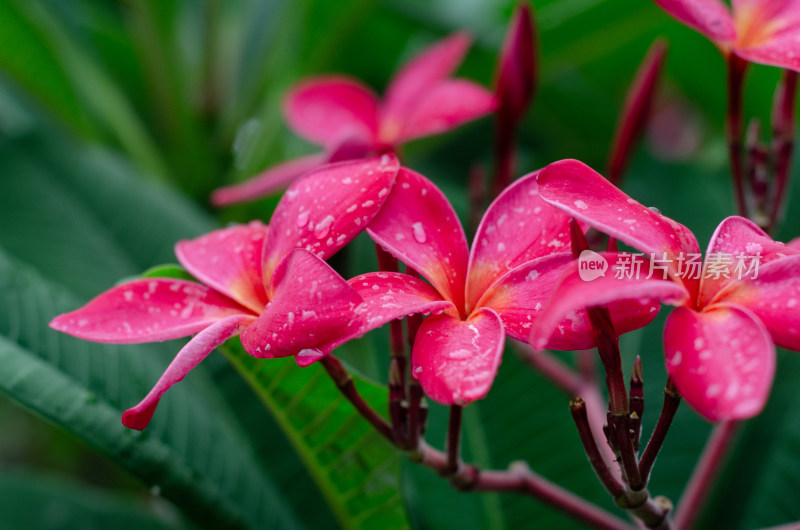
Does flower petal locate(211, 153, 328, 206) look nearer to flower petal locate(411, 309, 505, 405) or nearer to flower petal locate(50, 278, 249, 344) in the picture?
flower petal locate(50, 278, 249, 344)

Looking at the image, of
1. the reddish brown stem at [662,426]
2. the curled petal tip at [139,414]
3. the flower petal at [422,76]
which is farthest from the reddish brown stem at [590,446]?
the flower petal at [422,76]

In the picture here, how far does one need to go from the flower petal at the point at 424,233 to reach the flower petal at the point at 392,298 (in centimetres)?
A: 1

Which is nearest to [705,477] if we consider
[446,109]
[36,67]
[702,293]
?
[702,293]

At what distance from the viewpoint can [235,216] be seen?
109cm

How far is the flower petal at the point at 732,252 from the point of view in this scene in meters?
0.39

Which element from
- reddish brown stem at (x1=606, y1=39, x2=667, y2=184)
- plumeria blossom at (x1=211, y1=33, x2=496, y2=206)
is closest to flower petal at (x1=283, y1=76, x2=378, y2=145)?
plumeria blossom at (x1=211, y1=33, x2=496, y2=206)

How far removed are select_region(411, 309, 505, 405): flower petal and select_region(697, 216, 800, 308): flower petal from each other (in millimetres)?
116

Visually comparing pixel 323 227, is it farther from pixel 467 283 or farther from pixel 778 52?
pixel 778 52

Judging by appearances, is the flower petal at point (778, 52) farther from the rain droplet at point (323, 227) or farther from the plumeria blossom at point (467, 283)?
the rain droplet at point (323, 227)

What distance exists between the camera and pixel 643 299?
0.34 metres

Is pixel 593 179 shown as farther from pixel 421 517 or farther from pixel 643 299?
pixel 421 517

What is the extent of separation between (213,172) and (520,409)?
657 millimetres

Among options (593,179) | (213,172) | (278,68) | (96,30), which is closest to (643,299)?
(593,179)

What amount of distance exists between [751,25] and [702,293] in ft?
1.03
